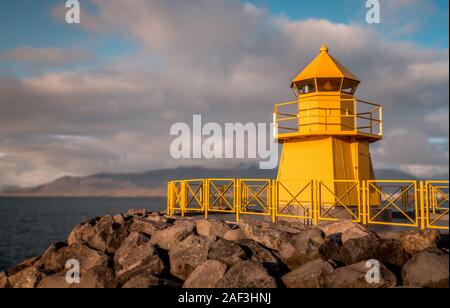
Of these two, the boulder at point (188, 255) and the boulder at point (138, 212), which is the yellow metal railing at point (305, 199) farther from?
the boulder at point (188, 255)

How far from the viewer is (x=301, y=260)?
1041 cm

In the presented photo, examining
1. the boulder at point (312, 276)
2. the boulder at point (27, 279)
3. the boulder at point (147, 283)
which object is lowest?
the boulder at point (27, 279)

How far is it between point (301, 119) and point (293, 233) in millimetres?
6024

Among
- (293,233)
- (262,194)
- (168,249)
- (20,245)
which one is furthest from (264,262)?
(20,245)

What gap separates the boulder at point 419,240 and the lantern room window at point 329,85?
25.5ft

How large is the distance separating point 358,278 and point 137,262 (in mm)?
5566

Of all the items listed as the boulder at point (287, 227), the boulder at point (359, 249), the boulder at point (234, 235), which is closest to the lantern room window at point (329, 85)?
the boulder at point (287, 227)

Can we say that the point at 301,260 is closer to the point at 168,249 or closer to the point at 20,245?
the point at 168,249

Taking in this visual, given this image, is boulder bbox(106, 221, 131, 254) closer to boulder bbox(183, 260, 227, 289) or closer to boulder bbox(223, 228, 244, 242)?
boulder bbox(223, 228, 244, 242)

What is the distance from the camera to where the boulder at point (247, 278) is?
8.98 meters

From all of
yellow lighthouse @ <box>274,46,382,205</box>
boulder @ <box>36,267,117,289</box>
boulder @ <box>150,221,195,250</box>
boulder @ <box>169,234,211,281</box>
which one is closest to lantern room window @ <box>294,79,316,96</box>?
yellow lighthouse @ <box>274,46,382,205</box>

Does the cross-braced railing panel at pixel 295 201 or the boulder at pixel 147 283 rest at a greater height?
the cross-braced railing panel at pixel 295 201

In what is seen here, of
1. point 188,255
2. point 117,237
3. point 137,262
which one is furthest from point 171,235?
point 117,237

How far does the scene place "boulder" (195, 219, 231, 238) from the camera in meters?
12.6
